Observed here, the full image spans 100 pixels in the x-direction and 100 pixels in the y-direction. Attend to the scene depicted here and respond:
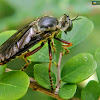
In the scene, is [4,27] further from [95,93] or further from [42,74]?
[95,93]

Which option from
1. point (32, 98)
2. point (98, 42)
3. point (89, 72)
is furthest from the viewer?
point (98, 42)

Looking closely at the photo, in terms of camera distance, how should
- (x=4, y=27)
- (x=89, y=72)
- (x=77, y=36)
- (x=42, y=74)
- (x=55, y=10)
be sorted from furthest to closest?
(x=55, y=10), (x=4, y=27), (x=77, y=36), (x=42, y=74), (x=89, y=72)

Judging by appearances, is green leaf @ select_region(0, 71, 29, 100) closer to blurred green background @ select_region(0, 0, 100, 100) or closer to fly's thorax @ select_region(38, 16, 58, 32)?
fly's thorax @ select_region(38, 16, 58, 32)

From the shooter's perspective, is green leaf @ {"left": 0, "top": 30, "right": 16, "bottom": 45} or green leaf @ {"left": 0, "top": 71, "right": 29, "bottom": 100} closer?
green leaf @ {"left": 0, "top": 71, "right": 29, "bottom": 100}

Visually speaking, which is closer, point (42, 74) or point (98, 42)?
point (42, 74)

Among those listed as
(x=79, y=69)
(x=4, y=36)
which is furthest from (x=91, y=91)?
(x=4, y=36)

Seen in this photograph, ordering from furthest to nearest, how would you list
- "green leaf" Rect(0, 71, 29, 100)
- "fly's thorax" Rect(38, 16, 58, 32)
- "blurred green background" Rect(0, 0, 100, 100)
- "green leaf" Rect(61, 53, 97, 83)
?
"blurred green background" Rect(0, 0, 100, 100) < "fly's thorax" Rect(38, 16, 58, 32) < "green leaf" Rect(61, 53, 97, 83) < "green leaf" Rect(0, 71, 29, 100)

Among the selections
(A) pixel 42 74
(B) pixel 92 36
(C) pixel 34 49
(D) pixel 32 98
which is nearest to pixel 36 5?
(B) pixel 92 36

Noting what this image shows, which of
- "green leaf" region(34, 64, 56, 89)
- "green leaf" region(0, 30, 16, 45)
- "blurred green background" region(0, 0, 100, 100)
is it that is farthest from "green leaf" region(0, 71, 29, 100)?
"blurred green background" region(0, 0, 100, 100)
